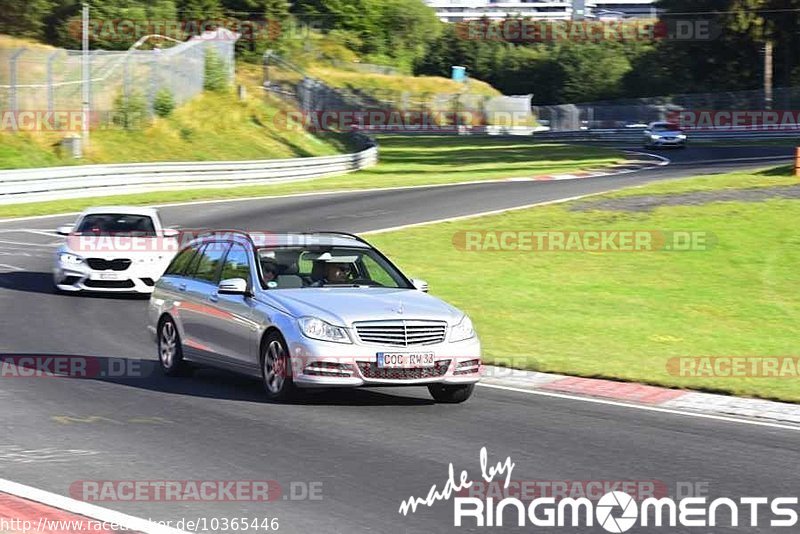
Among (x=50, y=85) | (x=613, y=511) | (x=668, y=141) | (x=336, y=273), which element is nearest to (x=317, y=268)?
(x=336, y=273)

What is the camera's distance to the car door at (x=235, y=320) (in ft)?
40.5

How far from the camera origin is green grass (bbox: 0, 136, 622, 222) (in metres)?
39.2

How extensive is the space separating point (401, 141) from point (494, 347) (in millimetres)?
61834

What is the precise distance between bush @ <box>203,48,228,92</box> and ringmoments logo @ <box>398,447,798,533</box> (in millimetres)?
52689

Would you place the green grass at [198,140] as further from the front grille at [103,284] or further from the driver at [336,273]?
the driver at [336,273]

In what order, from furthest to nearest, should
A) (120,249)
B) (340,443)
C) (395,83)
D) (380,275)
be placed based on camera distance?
(395,83) < (120,249) < (380,275) < (340,443)

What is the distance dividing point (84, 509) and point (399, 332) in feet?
A: 14.4

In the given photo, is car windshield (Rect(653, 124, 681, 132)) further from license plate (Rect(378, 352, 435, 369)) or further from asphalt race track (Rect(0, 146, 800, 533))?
license plate (Rect(378, 352, 435, 369))

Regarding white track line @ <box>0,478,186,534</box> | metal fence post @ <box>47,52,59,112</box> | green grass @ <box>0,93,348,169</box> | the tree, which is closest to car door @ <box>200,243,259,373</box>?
white track line @ <box>0,478,186,534</box>

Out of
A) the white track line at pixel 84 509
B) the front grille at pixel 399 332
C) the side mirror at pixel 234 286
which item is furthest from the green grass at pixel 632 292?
the white track line at pixel 84 509

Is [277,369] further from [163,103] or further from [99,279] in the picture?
[163,103]

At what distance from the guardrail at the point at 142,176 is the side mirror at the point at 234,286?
25709 mm

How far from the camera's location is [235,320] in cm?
1259

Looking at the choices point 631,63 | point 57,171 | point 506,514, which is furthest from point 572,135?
point 506,514
